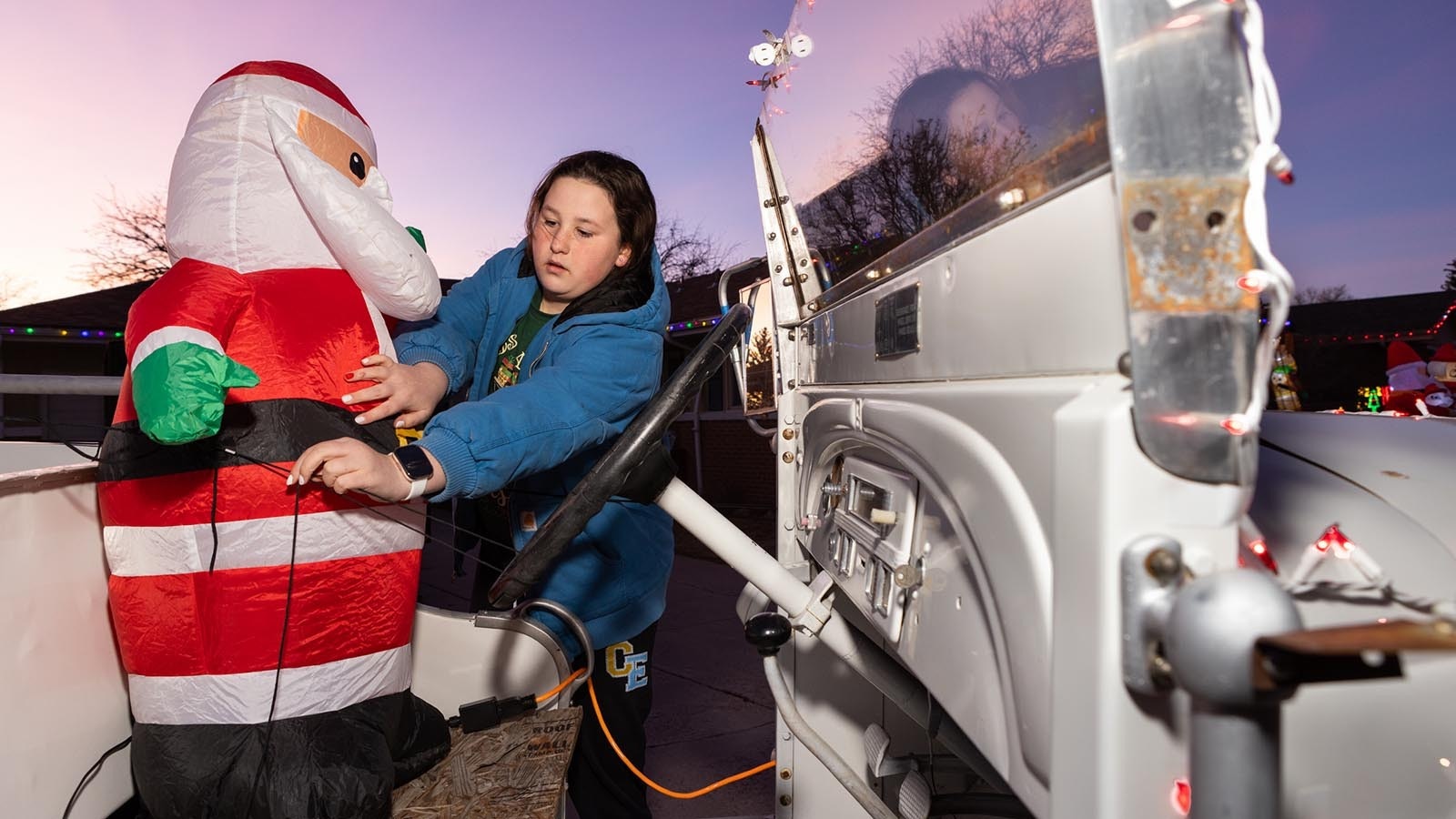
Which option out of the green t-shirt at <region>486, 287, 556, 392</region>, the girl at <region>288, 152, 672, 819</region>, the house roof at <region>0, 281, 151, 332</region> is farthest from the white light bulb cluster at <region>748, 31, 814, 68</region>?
the house roof at <region>0, 281, 151, 332</region>

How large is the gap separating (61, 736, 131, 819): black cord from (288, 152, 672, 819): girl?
683mm

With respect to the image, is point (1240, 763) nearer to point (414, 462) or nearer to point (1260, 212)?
point (1260, 212)

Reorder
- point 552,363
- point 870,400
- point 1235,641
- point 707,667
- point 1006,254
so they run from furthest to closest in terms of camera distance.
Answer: point 707,667, point 552,363, point 870,400, point 1006,254, point 1235,641

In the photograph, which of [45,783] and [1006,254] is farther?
[45,783]

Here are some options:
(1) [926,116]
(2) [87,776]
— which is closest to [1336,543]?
(1) [926,116]

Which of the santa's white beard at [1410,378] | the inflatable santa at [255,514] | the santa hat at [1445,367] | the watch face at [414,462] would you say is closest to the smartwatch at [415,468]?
the watch face at [414,462]

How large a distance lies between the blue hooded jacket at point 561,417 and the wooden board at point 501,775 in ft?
0.77

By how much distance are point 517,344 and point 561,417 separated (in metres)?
0.51

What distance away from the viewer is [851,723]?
1815 mm

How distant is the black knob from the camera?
→ 1.36 meters

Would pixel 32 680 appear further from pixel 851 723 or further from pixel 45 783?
pixel 851 723

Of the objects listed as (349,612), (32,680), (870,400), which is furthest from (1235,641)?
(32,680)

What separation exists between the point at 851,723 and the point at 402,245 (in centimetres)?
134

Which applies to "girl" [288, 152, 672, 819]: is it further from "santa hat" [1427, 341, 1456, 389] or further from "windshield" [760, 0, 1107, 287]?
"santa hat" [1427, 341, 1456, 389]
